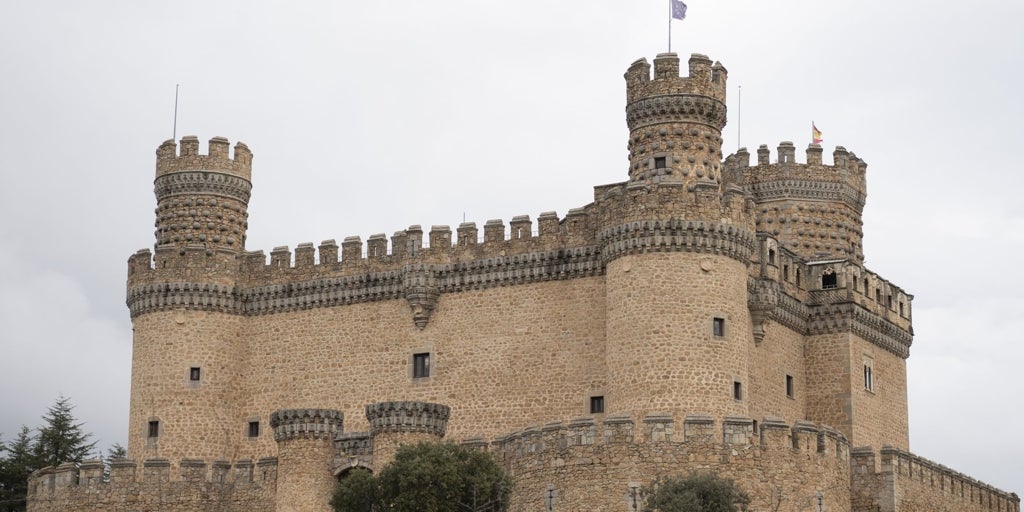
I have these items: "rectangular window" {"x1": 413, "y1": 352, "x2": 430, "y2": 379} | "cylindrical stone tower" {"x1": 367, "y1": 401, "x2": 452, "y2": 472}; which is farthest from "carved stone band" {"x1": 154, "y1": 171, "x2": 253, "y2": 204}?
"cylindrical stone tower" {"x1": 367, "y1": 401, "x2": 452, "y2": 472}

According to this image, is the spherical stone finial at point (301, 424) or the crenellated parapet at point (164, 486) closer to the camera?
the spherical stone finial at point (301, 424)

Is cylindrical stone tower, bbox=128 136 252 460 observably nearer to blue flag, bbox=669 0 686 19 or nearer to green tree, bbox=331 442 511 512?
green tree, bbox=331 442 511 512

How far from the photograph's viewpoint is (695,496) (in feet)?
130

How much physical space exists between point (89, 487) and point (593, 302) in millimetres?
13818

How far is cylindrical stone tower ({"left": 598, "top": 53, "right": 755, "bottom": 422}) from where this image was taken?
1857 inches

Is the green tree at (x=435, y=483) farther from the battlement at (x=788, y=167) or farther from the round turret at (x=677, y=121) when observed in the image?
the battlement at (x=788, y=167)

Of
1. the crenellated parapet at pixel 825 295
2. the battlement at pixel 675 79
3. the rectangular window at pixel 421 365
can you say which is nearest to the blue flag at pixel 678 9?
the battlement at pixel 675 79

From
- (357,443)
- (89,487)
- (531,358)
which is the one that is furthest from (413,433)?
(89,487)

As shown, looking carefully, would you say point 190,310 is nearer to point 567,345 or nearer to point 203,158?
point 203,158

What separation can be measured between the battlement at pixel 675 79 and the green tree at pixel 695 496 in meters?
12.6

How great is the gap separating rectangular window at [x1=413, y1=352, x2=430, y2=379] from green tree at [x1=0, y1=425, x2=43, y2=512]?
13.5 metres

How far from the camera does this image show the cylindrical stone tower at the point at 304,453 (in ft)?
152

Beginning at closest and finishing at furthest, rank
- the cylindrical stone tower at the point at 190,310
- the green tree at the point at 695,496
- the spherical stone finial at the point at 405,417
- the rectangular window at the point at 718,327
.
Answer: the green tree at the point at 695,496 < the spherical stone finial at the point at 405,417 < the rectangular window at the point at 718,327 < the cylindrical stone tower at the point at 190,310

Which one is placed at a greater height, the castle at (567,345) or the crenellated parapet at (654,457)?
the castle at (567,345)
